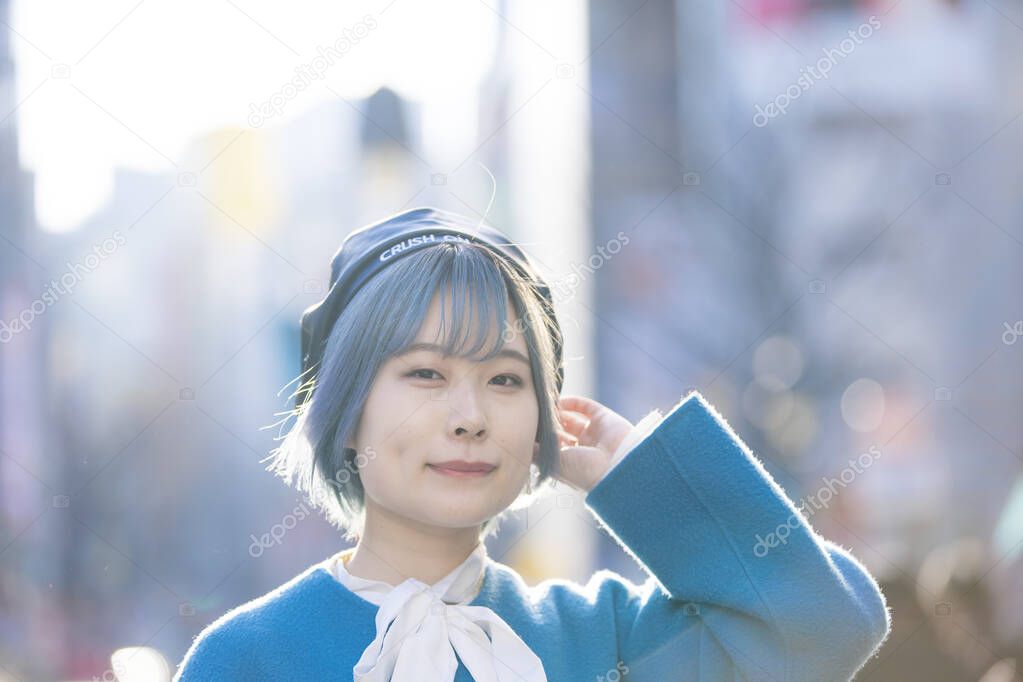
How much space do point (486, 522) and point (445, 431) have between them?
16.5 inches

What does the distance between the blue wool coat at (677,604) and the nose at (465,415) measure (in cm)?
39

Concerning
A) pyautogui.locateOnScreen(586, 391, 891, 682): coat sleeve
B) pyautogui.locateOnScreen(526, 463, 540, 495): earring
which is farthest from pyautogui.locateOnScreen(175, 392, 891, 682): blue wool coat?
pyautogui.locateOnScreen(526, 463, 540, 495): earring

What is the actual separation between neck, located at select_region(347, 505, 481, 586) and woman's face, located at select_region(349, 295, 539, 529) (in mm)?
41

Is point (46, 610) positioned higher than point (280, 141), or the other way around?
point (280, 141)

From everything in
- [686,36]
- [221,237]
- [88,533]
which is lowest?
[88,533]

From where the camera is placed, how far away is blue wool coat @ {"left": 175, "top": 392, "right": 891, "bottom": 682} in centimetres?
245

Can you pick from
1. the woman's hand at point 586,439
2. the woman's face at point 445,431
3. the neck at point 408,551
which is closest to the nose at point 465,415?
the woman's face at point 445,431

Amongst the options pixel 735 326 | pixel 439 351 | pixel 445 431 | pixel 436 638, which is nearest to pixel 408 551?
pixel 436 638

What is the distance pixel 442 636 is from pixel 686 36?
16088 millimetres

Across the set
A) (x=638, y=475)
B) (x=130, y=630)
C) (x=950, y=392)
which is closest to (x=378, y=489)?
(x=638, y=475)

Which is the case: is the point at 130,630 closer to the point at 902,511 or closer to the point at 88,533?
the point at 88,533

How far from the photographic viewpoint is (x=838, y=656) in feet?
8.11

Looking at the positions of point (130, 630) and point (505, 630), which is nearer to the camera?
point (505, 630)

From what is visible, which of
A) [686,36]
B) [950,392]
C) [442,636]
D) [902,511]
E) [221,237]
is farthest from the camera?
[221,237]
